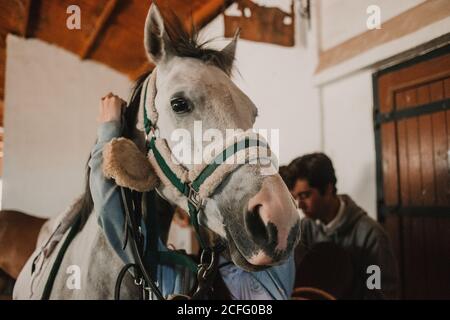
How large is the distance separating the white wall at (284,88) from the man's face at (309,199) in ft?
0.24

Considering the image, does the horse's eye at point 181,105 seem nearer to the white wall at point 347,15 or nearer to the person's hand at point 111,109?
the person's hand at point 111,109

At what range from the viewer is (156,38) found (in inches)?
19.8

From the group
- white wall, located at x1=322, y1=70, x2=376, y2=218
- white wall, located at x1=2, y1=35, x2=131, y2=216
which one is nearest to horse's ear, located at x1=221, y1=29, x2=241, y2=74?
white wall, located at x1=2, y1=35, x2=131, y2=216

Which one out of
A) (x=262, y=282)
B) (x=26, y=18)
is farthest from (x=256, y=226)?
(x=26, y=18)

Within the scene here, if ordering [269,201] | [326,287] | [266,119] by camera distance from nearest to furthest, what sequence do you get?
1. [269,201]
2. [266,119]
3. [326,287]

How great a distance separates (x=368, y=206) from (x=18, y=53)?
91 centimetres

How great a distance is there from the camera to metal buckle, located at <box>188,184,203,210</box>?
0.44 metres

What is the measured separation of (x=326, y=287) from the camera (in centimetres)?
76

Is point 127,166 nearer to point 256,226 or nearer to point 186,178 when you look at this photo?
point 186,178

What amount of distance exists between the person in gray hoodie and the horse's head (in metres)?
0.35

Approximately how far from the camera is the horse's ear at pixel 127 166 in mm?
462

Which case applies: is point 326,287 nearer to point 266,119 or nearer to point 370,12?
point 266,119

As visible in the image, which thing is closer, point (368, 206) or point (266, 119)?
point (266, 119)
